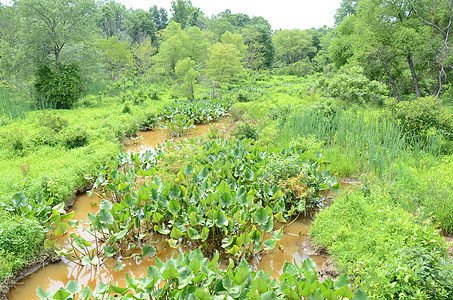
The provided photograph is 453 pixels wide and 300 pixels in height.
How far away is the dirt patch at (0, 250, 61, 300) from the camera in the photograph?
10.4ft

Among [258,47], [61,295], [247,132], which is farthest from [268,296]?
[258,47]

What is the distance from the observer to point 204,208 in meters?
3.93

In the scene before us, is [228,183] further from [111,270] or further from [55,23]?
[55,23]

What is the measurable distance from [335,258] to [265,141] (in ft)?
13.2

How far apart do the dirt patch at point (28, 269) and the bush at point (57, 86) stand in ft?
30.9

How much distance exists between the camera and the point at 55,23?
37.9ft

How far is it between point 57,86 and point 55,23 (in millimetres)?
2731

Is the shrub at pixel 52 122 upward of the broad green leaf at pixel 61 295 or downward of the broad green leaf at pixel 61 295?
upward

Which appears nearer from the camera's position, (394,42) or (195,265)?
(195,265)

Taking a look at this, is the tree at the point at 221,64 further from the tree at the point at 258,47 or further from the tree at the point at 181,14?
the tree at the point at 181,14

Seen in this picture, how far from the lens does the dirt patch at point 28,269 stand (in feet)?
10.4

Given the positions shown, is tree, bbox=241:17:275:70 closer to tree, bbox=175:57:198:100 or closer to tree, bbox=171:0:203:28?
tree, bbox=171:0:203:28

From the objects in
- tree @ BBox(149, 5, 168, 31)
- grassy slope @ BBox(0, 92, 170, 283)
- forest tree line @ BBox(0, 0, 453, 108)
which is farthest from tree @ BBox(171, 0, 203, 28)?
grassy slope @ BBox(0, 92, 170, 283)

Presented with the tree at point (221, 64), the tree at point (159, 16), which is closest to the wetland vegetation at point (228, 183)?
the tree at point (221, 64)
